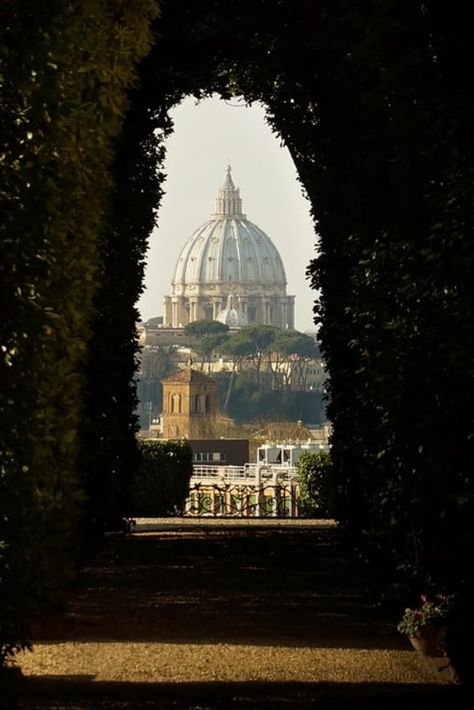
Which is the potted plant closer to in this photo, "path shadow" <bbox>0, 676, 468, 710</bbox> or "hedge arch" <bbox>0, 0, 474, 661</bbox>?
"hedge arch" <bbox>0, 0, 474, 661</bbox>

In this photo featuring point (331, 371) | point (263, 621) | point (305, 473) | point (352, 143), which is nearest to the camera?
point (263, 621)

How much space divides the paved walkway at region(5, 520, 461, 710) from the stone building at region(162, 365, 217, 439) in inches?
4067

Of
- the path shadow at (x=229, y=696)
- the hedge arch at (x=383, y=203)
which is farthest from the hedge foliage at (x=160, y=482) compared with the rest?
the path shadow at (x=229, y=696)

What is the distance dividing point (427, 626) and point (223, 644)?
51.8 inches

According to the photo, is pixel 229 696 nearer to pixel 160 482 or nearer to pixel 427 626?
pixel 427 626

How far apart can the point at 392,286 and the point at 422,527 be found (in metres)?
1.81

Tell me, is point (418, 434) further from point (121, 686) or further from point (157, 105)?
point (157, 105)

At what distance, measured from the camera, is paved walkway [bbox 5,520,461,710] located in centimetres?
927

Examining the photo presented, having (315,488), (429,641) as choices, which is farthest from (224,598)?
(315,488)

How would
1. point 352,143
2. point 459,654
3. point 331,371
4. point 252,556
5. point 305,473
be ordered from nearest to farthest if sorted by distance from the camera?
point 459,654 < point 352,143 < point 252,556 < point 331,371 < point 305,473

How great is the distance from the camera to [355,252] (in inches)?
535

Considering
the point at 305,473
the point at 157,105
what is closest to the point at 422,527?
the point at 157,105

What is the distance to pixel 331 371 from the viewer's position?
65.5ft

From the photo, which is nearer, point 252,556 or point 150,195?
point 252,556
